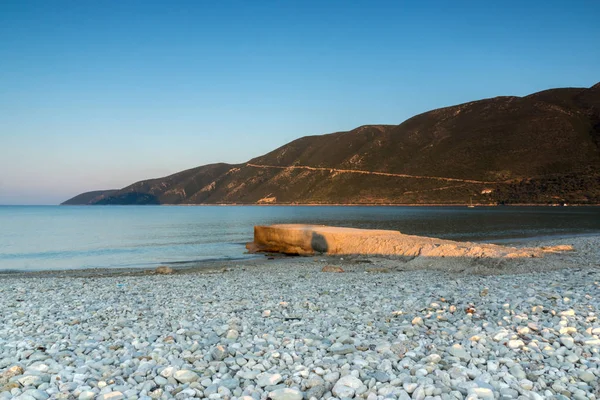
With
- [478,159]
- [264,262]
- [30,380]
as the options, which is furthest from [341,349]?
[478,159]

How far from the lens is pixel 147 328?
25.9 feet

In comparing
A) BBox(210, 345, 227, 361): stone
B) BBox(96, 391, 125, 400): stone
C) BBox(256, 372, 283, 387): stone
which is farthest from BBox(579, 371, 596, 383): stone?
BBox(96, 391, 125, 400): stone

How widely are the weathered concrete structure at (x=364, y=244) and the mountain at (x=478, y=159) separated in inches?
3396

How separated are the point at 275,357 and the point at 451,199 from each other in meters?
111

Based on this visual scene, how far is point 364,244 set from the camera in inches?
984

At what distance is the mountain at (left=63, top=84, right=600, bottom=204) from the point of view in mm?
102625

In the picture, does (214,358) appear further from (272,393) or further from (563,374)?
(563,374)

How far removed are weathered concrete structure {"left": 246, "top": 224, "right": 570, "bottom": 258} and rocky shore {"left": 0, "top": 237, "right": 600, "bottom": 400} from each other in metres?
Result: 8.92

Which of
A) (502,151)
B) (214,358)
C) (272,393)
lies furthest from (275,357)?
(502,151)

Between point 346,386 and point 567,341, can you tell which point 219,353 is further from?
point 567,341

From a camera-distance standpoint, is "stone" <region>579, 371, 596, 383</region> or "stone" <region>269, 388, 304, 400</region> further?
"stone" <region>579, 371, 596, 383</region>

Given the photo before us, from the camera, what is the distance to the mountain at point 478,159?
10262cm

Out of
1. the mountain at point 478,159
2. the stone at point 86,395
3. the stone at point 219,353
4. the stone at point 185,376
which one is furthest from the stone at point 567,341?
the mountain at point 478,159

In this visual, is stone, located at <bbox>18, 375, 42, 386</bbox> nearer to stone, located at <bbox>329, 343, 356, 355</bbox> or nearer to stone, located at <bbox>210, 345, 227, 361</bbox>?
stone, located at <bbox>210, 345, 227, 361</bbox>
